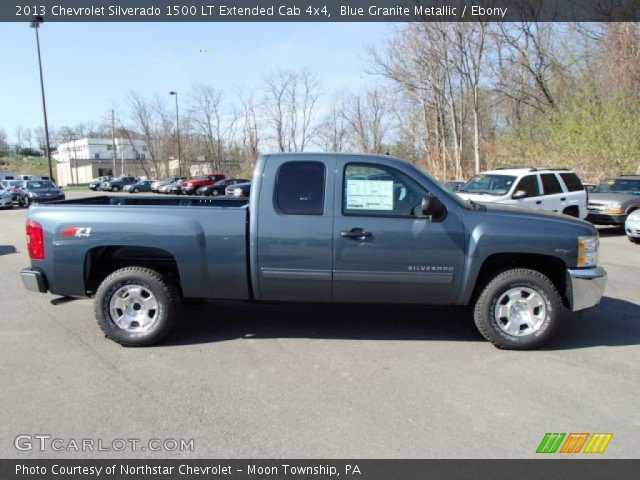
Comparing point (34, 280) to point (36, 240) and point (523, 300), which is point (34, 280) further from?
point (523, 300)

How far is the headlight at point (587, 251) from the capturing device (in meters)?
4.46

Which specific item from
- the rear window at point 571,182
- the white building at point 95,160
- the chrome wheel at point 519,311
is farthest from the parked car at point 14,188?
the white building at point 95,160

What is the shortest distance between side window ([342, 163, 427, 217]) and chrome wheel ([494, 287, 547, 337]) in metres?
1.31

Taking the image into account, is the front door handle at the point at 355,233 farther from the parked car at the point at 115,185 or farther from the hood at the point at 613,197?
the parked car at the point at 115,185

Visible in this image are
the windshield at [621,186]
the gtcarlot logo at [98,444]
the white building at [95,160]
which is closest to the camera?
the gtcarlot logo at [98,444]

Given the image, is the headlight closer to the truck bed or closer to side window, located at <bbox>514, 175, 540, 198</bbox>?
the truck bed

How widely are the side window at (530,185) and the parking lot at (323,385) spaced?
6.35 metres

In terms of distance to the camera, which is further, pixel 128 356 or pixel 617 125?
pixel 617 125

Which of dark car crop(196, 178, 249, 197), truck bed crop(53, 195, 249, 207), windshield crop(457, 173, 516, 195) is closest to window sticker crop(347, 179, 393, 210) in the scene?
truck bed crop(53, 195, 249, 207)

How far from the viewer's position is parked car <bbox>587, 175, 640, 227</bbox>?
13227 mm
